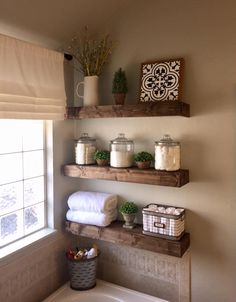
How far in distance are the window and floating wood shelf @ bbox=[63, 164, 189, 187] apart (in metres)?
0.23

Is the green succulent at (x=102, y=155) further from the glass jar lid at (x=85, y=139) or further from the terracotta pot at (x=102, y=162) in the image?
the glass jar lid at (x=85, y=139)

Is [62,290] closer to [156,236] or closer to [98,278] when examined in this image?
[98,278]

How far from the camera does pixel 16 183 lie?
6.31 ft

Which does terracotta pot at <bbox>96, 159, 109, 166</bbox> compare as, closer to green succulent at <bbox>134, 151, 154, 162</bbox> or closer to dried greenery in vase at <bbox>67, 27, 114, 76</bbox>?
green succulent at <bbox>134, 151, 154, 162</bbox>

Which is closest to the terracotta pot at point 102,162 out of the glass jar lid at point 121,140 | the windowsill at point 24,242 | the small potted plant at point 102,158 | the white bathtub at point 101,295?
the small potted plant at point 102,158

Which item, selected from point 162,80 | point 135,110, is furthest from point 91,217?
point 162,80

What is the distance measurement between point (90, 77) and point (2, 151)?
784 mm

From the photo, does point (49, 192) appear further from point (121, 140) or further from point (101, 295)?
point (101, 295)

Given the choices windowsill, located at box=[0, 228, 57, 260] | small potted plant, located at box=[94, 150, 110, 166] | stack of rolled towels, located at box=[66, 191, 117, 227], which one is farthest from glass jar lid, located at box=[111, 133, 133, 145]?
windowsill, located at box=[0, 228, 57, 260]

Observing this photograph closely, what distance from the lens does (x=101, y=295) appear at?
2.02 meters

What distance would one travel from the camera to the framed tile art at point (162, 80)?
73.0 inches

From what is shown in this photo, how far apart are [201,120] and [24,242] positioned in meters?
1.40

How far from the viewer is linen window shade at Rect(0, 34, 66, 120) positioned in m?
1.65

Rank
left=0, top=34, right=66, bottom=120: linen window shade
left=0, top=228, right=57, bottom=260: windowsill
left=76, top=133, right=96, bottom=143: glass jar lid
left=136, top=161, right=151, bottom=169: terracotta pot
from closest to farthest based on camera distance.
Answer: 1. left=0, top=34, right=66, bottom=120: linen window shade
2. left=0, top=228, right=57, bottom=260: windowsill
3. left=136, top=161, right=151, bottom=169: terracotta pot
4. left=76, top=133, right=96, bottom=143: glass jar lid
